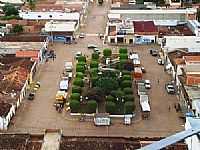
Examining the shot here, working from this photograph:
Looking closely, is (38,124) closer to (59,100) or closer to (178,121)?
(59,100)

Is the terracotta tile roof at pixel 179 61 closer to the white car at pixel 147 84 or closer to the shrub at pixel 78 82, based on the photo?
the white car at pixel 147 84

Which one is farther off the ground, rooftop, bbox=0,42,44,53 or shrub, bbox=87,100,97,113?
rooftop, bbox=0,42,44,53

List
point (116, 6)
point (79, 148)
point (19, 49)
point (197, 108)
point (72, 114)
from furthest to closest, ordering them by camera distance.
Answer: point (116, 6) → point (19, 49) → point (72, 114) → point (197, 108) → point (79, 148)

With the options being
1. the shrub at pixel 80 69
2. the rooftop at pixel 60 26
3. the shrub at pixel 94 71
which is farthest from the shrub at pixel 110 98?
the rooftop at pixel 60 26

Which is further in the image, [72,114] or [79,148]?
[72,114]

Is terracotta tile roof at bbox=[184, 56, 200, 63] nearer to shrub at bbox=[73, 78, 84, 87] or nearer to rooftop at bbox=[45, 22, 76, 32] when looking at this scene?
shrub at bbox=[73, 78, 84, 87]

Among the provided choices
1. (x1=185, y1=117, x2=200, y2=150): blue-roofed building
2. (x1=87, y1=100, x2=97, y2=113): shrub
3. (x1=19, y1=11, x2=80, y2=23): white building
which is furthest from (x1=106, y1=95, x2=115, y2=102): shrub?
(x1=19, y1=11, x2=80, y2=23): white building

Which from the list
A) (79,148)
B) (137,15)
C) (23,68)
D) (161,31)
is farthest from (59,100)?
(137,15)
